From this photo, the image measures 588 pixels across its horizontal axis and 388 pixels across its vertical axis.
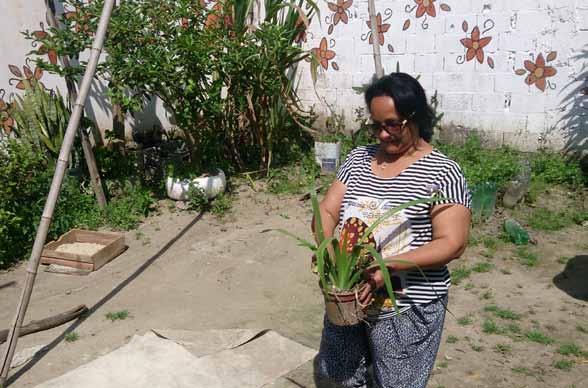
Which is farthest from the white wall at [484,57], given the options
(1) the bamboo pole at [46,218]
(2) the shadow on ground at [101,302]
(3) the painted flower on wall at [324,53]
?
(1) the bamboo pole at [46,218]

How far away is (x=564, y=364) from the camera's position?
3.10 m

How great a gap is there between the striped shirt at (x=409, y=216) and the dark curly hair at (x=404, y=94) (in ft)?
0.51

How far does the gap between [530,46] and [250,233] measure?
11.0 ft

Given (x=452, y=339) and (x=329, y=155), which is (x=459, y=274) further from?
(x=329, y=155)

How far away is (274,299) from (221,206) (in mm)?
1823

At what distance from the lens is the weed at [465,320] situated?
3583mm

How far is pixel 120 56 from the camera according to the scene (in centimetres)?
495

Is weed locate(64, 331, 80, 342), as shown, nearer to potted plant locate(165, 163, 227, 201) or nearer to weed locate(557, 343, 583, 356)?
potted plant locate(165, 163, 227, 201)

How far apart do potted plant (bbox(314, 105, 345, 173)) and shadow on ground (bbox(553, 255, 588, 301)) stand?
2.82 meters

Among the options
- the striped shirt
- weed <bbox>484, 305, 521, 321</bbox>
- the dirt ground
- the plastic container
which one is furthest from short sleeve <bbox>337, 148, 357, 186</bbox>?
the plastic container

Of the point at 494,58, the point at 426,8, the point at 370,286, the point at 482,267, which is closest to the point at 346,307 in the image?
the point at 370,286

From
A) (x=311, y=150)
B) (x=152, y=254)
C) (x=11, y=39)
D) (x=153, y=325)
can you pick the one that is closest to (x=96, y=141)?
(x=11, y=39)

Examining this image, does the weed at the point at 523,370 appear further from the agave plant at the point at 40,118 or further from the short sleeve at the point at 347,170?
the agave plant at the point at 40,118

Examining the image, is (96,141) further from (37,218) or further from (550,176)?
(550,176)
